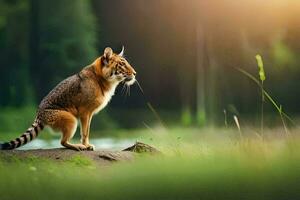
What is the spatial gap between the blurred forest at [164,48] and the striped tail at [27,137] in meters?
0.60

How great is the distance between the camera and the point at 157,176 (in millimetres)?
3979

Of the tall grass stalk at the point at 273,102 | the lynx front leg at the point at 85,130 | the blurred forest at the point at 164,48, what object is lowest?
the lynx front leg at the point at 85,130

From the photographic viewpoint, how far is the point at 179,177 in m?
3.97

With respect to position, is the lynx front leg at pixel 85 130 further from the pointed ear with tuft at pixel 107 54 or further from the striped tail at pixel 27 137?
the pointed ear with tuft at pixel 107 54

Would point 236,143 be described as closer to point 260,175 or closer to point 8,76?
point 260,175

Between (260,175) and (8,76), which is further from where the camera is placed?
(8,76)

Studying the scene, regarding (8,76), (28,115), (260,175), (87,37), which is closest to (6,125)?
(28,115)

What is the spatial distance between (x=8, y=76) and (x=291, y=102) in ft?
6.33

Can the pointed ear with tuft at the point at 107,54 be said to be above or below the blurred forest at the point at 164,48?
below

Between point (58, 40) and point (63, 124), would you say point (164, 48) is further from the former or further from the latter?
point (63, 124)

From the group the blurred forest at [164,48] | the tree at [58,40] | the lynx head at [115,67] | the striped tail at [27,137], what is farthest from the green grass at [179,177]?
the tree at [58,40]

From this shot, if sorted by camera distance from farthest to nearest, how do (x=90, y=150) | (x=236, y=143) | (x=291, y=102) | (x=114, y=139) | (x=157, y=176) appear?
(x=114, y=139) < (x=291, y=102) < (x=90, y=150) < (x=236, y=143) < (x=157, y=176)

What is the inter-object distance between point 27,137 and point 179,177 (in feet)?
3.22

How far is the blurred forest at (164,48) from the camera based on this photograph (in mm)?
5074
